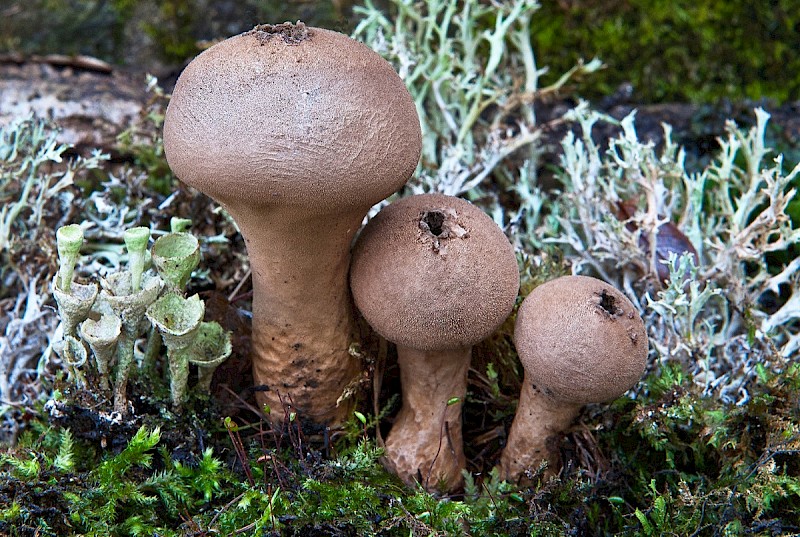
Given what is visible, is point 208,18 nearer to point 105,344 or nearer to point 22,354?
point 22,354

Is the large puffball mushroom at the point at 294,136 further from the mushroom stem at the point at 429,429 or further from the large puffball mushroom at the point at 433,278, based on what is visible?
the mushroom stem at the point at 429,429

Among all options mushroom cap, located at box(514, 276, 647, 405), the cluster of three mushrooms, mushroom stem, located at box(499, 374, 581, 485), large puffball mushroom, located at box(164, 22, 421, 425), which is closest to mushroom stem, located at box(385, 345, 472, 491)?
the cluster of three mushrooms

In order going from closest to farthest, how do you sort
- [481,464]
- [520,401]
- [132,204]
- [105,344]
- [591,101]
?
[105,344], [520,401], [481,464], [132,204], [591,101]

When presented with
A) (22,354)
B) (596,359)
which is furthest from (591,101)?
(22,354)

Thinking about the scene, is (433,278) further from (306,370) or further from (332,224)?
(306,370)

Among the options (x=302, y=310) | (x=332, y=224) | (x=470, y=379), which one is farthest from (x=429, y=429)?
(x=332, y=224)

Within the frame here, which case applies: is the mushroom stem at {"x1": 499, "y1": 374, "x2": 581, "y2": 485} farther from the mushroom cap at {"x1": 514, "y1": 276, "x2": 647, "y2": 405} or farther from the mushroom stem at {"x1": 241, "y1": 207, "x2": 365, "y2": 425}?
the mushroom stem at {"x1": 241, "y1": 207, "x2": 365, "y2": 425}

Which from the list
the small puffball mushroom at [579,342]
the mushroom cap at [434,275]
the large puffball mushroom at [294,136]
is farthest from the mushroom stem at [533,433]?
the large puffball mushroom at [294,136]
